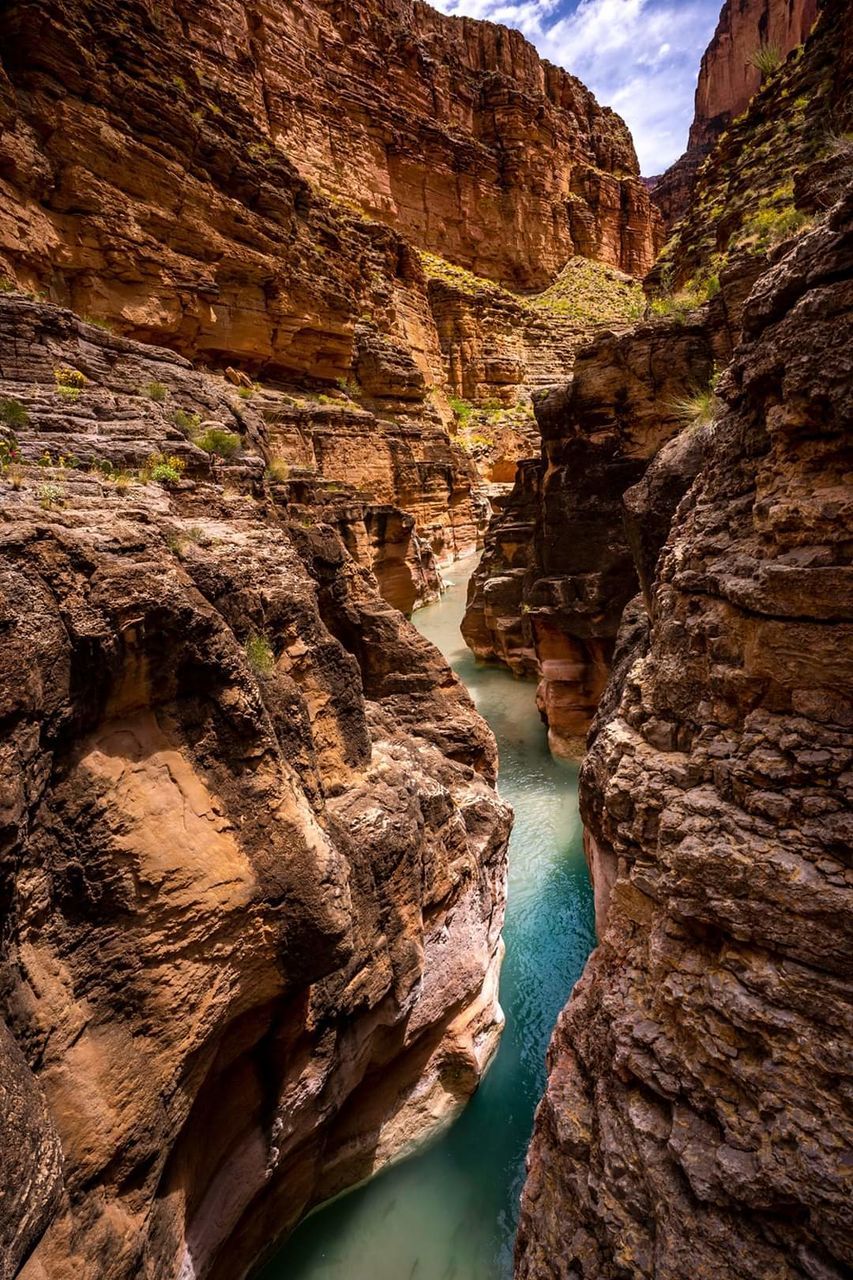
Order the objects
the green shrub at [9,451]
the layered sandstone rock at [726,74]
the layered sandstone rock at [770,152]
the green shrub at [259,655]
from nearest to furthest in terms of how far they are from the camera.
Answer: the green shrub at [9,451]
the green shrub at [259,655]
the layered sandstone rock at [770,152]
the layered sandstone rock at [726,74]

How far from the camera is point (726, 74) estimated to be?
56.2m

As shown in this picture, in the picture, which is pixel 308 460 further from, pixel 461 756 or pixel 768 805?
pixel 768 805

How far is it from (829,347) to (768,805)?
280cm

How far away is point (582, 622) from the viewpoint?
44.2ft

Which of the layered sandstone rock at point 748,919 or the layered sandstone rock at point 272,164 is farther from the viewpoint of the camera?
the layered sandstone rock at point 272,164

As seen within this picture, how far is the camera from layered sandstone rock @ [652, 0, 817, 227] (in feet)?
152

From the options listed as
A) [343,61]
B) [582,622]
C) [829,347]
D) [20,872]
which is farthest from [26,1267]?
[343,61]

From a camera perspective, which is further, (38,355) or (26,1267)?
(38,355)

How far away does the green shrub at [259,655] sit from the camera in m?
4.63

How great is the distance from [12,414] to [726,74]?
82.5 meters

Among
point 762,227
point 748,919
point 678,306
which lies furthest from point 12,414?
point 762,227

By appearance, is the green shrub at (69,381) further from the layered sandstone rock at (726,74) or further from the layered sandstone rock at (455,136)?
the layered sandstone rock at (726,74)

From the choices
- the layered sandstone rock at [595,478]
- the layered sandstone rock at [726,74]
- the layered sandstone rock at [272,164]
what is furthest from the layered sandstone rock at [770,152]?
the layered sandstone rock at [726,74]

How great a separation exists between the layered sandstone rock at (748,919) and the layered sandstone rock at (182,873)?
2089 mm
